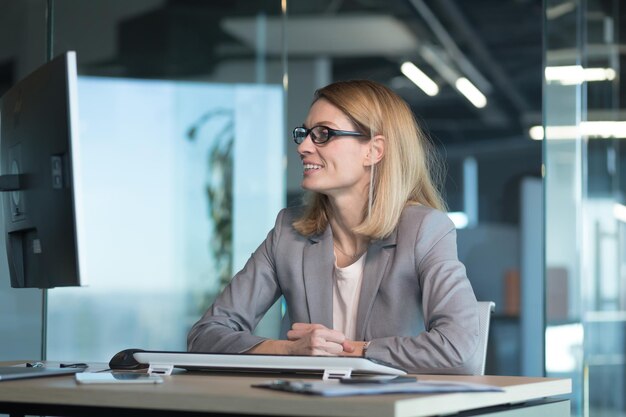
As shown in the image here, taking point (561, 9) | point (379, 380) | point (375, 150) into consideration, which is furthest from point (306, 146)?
point (561, 9)

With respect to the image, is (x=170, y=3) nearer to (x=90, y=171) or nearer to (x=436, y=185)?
(x=90, y=171)

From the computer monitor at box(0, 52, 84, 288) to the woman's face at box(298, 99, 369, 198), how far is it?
0.79 meters

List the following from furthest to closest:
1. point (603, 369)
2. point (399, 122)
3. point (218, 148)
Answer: point (603, 369) → point (218, 148) → point (399, 122)

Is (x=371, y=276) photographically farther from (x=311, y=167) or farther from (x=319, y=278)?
(x=311, y=167)

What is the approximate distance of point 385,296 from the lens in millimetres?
2621

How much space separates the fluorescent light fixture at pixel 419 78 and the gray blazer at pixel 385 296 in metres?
6.17

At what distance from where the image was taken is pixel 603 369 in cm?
684

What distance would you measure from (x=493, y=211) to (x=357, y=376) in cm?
677

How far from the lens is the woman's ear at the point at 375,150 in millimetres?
2805

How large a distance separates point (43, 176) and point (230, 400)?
699 millimetres

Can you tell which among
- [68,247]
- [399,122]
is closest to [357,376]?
[68,247]

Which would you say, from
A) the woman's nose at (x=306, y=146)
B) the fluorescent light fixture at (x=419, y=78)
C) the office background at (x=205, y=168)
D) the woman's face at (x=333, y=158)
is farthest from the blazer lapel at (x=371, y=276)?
the fluorescent light fixture at (x=419, y=78)

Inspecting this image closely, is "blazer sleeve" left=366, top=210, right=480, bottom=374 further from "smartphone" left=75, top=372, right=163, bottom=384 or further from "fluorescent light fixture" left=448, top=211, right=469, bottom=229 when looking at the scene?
"fluorescent light fixture" left=448, top=211, right=469, bottom=229

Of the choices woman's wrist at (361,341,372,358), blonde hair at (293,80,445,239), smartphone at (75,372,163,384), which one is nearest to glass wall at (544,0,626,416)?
blonde hair at (293,80,445,239)
